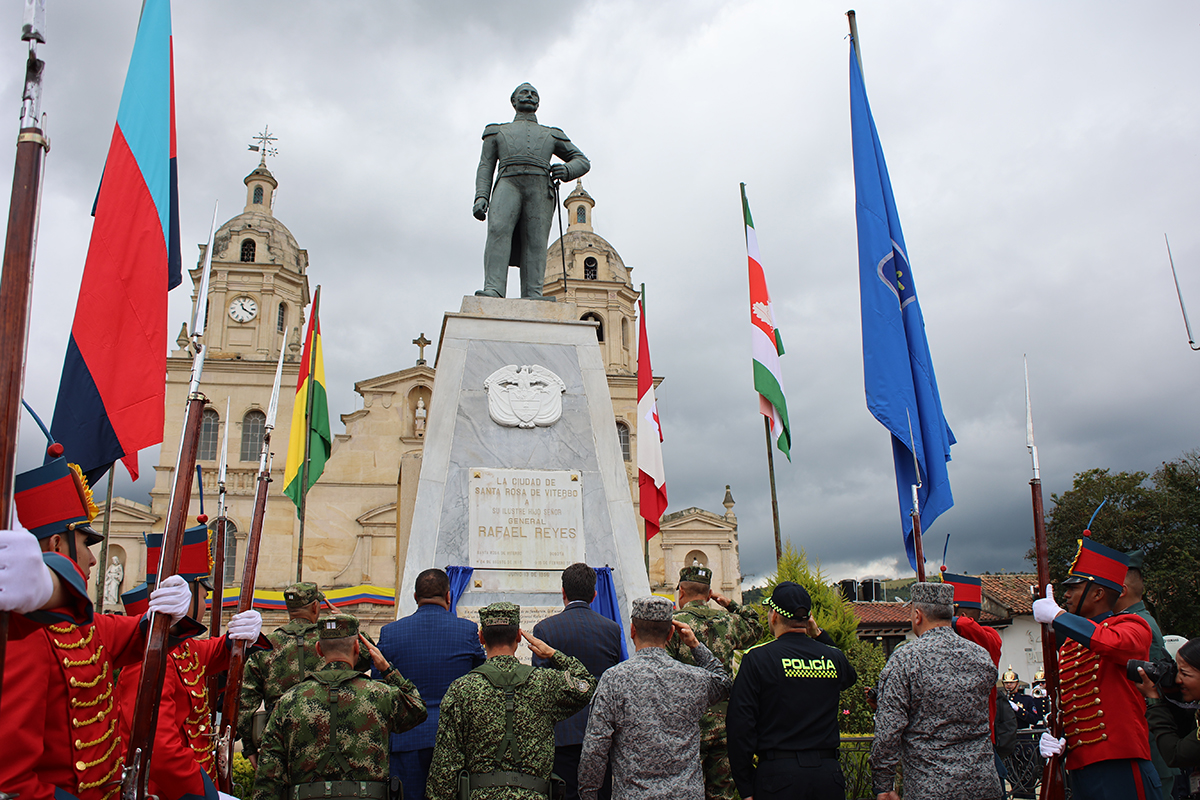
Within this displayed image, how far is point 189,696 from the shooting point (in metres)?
3.57

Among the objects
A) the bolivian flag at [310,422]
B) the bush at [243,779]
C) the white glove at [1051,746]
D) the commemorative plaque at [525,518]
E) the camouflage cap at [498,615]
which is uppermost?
the bolivian flag at [310,422]

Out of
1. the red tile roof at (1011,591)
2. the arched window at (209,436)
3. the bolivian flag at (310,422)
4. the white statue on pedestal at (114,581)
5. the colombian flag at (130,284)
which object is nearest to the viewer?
the colombian flag at (130,284)

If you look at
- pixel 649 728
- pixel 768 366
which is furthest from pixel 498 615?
pixel 768 366

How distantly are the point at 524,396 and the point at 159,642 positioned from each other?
4457 millimetres

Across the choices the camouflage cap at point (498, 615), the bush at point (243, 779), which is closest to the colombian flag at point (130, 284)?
the camouflage cap at point (498, 615)

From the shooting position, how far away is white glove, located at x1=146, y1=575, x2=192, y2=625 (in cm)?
268

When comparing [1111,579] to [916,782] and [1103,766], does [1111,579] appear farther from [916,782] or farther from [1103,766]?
[916,782]

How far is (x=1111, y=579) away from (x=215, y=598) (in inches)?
171

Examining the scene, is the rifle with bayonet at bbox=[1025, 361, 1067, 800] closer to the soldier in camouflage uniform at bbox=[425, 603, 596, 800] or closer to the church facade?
the soldier in camouflage uniform at bbox=[425, 603, 596, 800]

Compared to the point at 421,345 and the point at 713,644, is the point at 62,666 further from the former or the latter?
the point at 421,345

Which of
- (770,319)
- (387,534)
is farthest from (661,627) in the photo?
(387,534)

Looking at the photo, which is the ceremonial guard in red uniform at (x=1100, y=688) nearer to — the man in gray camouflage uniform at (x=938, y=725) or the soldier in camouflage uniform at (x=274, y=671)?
the man in gray camouflage uniform at (x=938, y=725)

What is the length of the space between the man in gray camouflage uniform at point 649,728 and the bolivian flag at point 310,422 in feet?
38.7

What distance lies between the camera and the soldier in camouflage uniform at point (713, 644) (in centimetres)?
438
